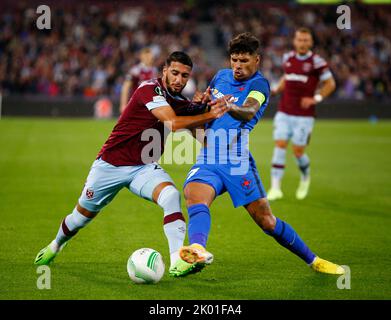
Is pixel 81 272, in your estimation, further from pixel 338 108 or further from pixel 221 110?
pixel 338 108

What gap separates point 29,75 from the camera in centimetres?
3081

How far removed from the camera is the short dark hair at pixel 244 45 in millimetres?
6535

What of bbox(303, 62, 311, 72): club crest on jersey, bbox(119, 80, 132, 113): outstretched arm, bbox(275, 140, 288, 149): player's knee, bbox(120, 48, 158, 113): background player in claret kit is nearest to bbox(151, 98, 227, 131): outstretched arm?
bbox(275, 140, 288, 149): player's knee

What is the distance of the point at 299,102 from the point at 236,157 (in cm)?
601

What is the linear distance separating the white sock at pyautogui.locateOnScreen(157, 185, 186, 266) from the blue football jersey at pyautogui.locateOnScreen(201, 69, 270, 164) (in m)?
0.46

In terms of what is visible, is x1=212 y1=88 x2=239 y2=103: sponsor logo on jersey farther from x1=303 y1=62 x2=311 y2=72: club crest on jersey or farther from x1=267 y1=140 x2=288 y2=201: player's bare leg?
x1=303 y1=62 x2=311 y2=72: club crest on jersey

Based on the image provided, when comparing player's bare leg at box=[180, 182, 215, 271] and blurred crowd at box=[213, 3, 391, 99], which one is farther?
blurred crowd at box=[213, 3, 391, 99]

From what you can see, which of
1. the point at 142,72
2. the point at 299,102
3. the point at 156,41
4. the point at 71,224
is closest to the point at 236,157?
the point at 71,224

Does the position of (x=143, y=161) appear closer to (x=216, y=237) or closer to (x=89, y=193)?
(x=89, y=193)

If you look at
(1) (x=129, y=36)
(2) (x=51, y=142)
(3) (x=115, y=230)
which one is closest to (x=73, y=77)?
(1) (x=129, y=36)

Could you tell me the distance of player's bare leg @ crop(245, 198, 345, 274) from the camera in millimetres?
6672

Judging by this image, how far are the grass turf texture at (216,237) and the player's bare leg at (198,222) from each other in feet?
1.26
